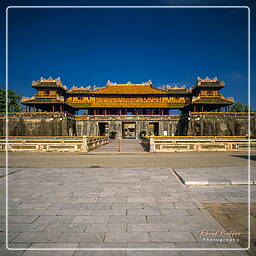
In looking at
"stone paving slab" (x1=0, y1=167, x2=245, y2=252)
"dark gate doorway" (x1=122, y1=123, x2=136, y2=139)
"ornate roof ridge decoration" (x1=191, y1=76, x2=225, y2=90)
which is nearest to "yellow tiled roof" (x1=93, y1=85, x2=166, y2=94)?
"ornate roof ridge decoration" (x1=191, y1=76, x2=225, y2=90)

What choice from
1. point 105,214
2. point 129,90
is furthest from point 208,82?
point 105,214

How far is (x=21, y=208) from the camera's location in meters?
3.50

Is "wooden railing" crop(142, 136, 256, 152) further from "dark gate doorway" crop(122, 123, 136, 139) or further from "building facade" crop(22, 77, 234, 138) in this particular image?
"dark gate doorway" crop(122, 123, 136, 139)

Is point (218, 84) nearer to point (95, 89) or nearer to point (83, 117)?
point (95, 89)

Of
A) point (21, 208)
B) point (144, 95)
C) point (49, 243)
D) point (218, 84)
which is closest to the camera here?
point (49, 243)

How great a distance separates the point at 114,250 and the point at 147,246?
1.51ft

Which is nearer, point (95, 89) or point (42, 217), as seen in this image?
point (42, 217)

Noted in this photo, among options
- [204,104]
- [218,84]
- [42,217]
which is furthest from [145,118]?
[42,217]

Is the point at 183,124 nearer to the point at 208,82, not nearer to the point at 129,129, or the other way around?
the point at 208,82

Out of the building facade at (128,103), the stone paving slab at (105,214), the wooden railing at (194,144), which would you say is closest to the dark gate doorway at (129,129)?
the building facade at (128,103)

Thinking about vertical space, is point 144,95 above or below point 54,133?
above

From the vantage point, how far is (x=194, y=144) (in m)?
15.1

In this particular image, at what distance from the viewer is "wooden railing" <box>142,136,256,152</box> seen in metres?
14.9

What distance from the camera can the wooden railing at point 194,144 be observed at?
14.9 m
